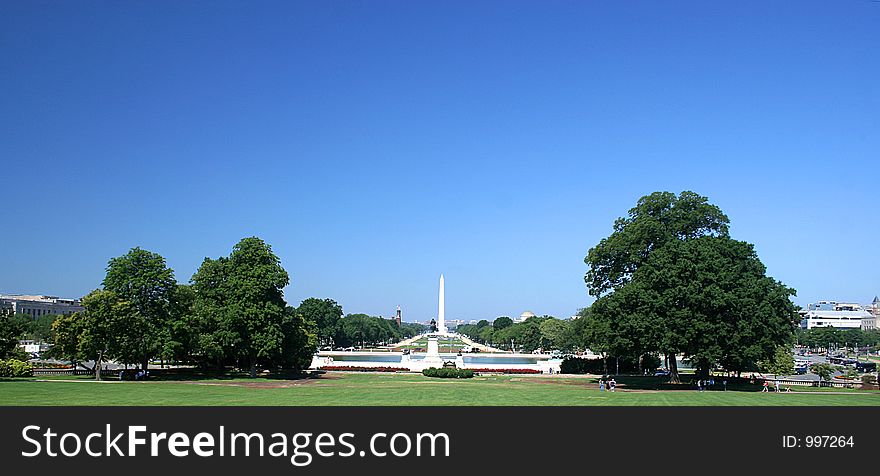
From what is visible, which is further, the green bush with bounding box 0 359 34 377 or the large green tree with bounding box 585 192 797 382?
the green bush with bounding box 0 359 34 377

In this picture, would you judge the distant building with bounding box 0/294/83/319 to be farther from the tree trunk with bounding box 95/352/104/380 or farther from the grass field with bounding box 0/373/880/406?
the grass field with bounding box 0/373/880/406

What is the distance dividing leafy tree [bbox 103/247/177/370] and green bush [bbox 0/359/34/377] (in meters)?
6.35

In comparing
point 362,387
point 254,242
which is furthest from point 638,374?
point 254,242

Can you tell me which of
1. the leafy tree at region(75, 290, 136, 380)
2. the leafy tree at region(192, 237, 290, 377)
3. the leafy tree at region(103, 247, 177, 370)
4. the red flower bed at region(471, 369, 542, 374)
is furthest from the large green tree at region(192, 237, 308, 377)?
the red flower bed at region(471, 369, 542, 374)

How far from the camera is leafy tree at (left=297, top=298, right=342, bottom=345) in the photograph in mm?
125250

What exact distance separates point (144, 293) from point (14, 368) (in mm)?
10473

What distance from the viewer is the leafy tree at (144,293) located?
52.4 metres

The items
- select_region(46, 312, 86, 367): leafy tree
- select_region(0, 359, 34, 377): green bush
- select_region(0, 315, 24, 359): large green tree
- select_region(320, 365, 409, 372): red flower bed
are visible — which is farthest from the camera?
select_region(320, 365, 409, 372): red flower bed

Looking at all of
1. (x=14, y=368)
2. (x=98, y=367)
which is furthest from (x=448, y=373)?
(x=14, y=368)

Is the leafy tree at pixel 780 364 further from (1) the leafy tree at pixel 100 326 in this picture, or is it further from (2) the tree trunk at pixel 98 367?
(2) the tree trunk at pixel 98 367

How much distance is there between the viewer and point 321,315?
127 m

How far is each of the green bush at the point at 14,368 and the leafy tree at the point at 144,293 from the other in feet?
20.8
